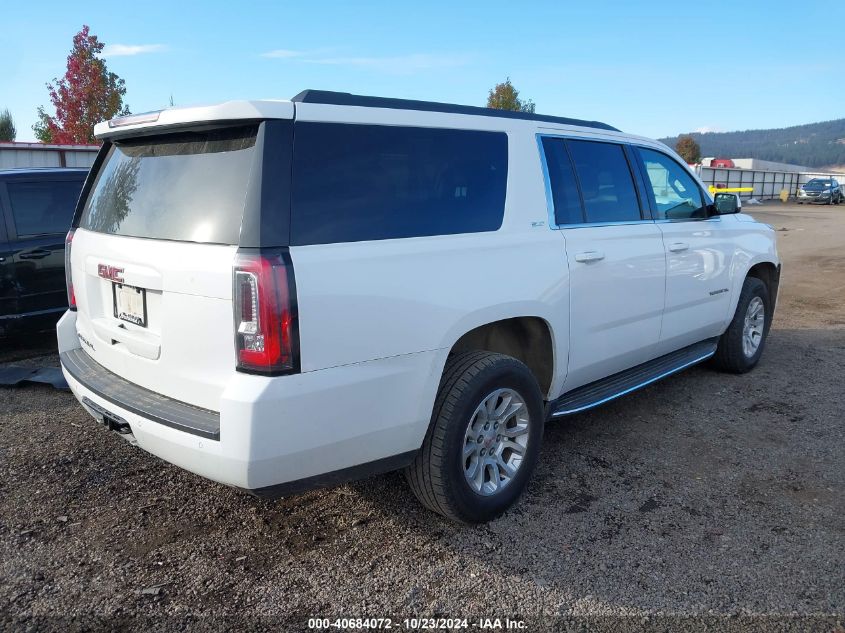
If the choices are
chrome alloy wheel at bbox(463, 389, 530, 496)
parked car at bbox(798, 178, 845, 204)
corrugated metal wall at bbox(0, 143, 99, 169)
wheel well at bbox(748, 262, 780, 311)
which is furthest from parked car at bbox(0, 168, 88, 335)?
parked car at bbox(798, 178, 845, 204)

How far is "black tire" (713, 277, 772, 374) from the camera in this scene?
5492 mm

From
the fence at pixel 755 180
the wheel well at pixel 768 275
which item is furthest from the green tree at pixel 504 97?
the wheel well at pixel 768 275

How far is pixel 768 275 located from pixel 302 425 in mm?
4996

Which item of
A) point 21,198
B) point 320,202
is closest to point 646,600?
point 320,202

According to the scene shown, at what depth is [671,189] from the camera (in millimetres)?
4754

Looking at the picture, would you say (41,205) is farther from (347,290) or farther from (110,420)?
(347,290)

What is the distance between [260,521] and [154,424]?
87 centimetres

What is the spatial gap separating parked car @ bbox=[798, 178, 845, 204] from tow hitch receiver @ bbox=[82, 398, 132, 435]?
44837 mm

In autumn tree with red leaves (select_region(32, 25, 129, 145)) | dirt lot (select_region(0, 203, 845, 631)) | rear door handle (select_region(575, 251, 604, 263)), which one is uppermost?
autumn tree with red leaves (select_region(32, 25, 129, 145))

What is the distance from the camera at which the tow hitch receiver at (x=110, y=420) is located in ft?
9.50

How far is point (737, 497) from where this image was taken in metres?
3.57

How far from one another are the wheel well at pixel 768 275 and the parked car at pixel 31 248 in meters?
6.20

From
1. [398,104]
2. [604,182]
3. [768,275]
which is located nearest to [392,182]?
[398,104]

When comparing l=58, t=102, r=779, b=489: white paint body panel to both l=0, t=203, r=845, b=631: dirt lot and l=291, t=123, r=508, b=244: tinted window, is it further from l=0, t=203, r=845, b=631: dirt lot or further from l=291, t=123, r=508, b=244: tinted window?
l=0, t=203, r=845, b=631: dirt lot
